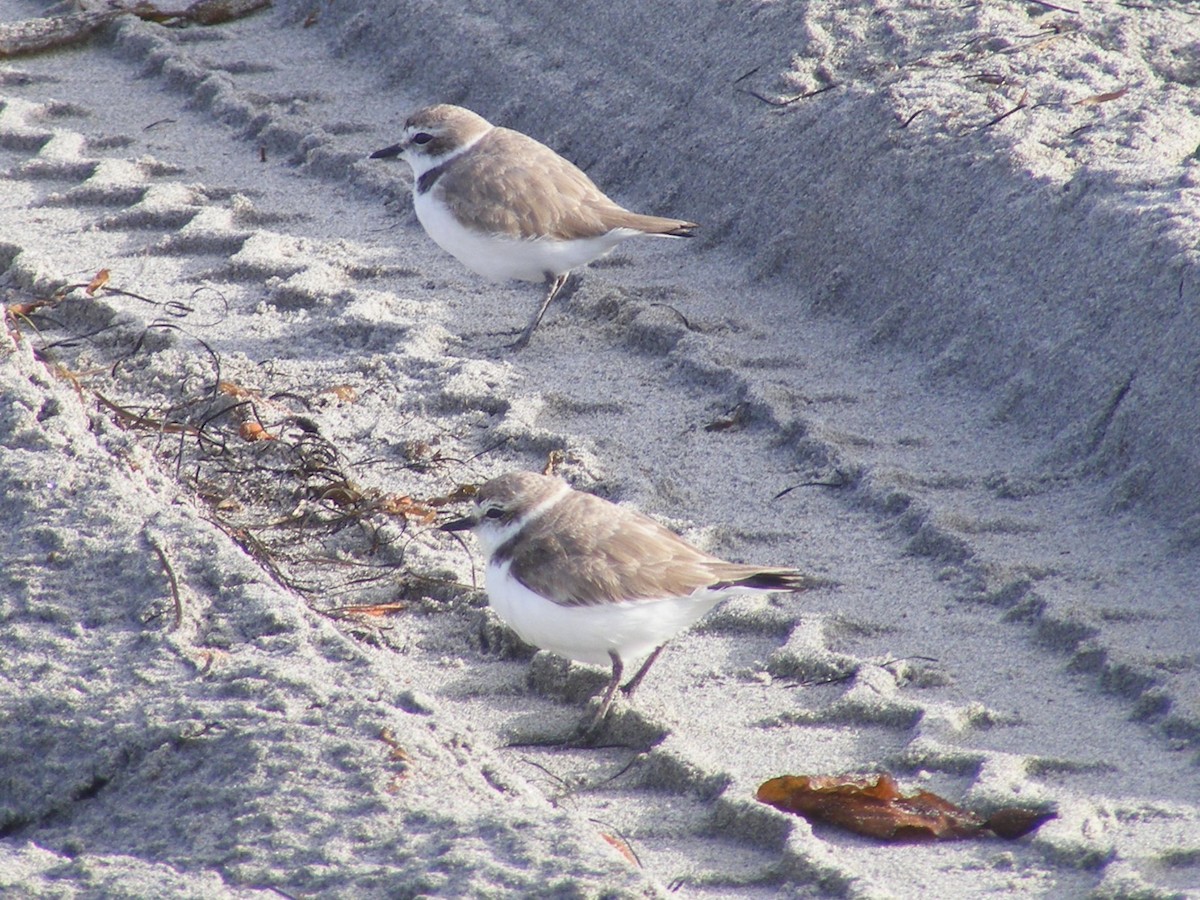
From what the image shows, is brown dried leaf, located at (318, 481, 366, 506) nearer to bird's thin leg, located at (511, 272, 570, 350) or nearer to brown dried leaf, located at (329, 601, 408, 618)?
brown dried leaf, located at (329, 601, 408, 618)

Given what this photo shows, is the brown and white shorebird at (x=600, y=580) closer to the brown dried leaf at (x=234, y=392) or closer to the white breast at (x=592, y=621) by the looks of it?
the white breast at (x=592, y=621)

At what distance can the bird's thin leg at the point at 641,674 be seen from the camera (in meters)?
3.50

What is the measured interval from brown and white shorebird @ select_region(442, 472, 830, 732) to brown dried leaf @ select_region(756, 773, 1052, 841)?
0.57 meters

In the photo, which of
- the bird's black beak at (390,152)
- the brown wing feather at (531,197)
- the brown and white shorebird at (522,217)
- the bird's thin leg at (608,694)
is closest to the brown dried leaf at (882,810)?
the bird's thin leg at (608,694)

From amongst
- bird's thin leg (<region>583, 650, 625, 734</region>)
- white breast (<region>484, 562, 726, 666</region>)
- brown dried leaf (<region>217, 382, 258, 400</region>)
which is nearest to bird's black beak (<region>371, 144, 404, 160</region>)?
brown dried leaf (<region>217, 382, 258, 400</region>)

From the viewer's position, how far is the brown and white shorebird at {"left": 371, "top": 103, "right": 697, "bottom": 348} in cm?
548

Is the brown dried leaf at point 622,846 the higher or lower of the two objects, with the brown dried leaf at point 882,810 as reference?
lower

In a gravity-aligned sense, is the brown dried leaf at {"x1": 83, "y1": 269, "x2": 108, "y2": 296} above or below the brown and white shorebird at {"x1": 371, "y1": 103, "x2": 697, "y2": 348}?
below

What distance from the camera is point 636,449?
15.1 feet

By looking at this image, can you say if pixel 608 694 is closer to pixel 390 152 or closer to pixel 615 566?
pixel 615 566

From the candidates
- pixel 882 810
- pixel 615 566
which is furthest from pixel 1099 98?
pixel 882 810

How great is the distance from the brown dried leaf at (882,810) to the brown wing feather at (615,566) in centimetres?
59

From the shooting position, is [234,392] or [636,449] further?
[234,392]

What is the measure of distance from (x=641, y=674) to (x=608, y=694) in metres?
0.19
